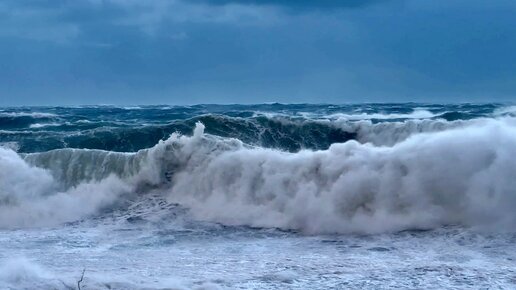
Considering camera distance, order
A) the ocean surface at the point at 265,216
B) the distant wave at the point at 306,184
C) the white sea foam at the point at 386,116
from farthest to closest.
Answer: the white sea foam at the point at 386,116 < the distant wave at the point at 306,184 < the ocean surface at the point at 265,216

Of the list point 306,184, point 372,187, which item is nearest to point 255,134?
point 306,184

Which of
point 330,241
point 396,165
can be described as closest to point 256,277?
point 330,241

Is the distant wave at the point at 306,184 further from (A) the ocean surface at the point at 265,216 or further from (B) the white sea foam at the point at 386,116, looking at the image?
(B) the white sea foam at the point at 386,116

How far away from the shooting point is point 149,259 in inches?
337

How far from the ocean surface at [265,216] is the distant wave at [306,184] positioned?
0.02 metres

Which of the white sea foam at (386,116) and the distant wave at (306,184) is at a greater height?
the white sea foam at (386,116)

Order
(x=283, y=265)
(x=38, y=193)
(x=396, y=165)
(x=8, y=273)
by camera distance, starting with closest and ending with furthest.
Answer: (x=8, y=273) → (x=283, y=265) → (x=396, y=165) → (x=38, y=193)

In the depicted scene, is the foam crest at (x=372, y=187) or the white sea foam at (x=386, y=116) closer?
the foam crest at (x=372, y=187)

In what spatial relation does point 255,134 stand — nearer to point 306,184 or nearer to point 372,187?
point 306,184

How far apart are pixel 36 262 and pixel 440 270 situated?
4283mm

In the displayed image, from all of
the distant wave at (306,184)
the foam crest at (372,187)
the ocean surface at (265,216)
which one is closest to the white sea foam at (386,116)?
the distant wave at (306,184)

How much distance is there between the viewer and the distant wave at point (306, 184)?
1035 cm

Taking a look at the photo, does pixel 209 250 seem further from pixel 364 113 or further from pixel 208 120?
pixel 364 113

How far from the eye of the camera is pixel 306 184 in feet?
38.4
